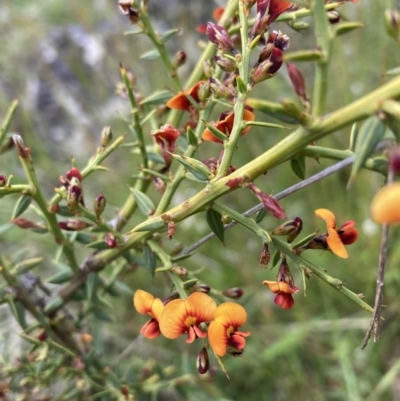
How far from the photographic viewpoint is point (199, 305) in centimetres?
67

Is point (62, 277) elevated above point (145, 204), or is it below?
below

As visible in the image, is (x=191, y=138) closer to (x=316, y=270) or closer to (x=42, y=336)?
(x=316, y=270)

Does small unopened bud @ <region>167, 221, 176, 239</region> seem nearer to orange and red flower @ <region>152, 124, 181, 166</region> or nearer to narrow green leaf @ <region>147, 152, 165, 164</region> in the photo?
orange and red flower @ <region>152, 124, 181, 166</region>

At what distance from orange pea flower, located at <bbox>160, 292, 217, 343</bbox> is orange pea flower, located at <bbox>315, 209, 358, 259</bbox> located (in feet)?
0.66

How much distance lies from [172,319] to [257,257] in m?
1.63

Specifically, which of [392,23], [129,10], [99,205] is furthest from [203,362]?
[129,10]

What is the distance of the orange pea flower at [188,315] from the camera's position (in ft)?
2.18

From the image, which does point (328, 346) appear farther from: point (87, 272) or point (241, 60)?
point (241, 60)

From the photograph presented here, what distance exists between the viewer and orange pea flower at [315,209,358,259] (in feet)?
2.16

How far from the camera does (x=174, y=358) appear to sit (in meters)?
2.00

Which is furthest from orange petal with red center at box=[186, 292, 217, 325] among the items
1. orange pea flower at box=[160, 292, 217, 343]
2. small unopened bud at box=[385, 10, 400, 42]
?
small unopened bud at box=[385, 10, 400, 42]

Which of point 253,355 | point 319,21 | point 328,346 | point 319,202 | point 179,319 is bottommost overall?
point 328,346

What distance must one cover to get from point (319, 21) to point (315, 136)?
0.42 feet

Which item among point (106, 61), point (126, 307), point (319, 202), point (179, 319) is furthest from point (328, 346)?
point (106, 61)
